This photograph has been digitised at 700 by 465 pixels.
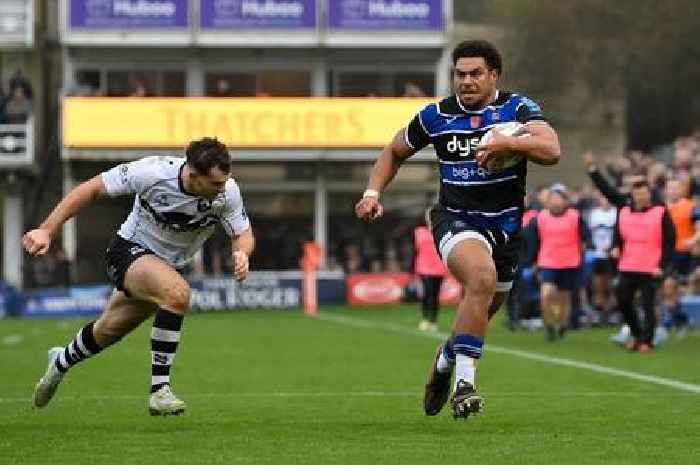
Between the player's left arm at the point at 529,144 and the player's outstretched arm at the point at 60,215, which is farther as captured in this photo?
the player's outstretched arm at the point at 60,215

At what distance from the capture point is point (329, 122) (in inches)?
1812

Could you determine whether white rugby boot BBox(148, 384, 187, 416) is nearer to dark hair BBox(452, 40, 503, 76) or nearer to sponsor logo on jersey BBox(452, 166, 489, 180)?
sponsor logo on jersey BBox(452, 166, 489, 180)

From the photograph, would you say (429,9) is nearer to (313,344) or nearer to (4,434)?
(313,344)

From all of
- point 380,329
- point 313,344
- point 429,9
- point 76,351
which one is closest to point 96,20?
point 429,9

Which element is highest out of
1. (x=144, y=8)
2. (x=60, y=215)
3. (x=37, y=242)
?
(x=144, y=8)

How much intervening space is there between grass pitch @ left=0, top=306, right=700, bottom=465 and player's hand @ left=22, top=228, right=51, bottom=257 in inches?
41.8

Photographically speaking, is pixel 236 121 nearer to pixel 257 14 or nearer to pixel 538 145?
pixel 257 14

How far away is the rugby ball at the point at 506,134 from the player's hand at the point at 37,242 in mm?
2618

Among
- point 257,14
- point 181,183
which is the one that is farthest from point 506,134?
point 257,14

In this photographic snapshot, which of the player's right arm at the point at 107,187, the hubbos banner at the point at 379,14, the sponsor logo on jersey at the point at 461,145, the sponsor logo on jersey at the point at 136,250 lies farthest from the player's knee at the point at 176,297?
the hubbos banner at the point at 379,14

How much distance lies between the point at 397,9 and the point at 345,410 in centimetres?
3528

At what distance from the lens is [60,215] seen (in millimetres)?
10922

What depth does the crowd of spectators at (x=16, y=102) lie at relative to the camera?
4531cm

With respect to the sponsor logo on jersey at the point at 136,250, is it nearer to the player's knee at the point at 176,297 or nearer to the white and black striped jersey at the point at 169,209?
the white and black striped jersey at the point at 169,209
